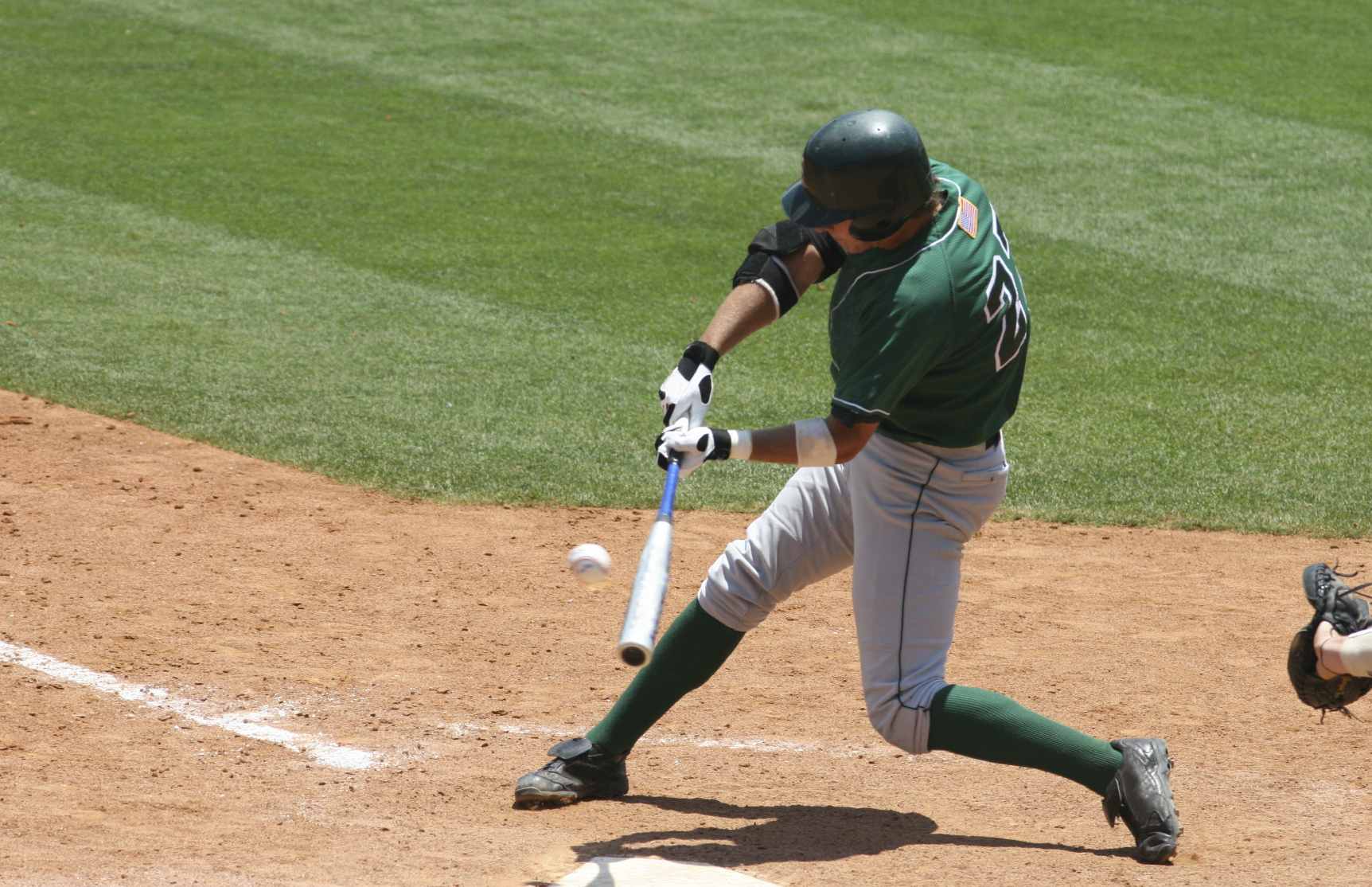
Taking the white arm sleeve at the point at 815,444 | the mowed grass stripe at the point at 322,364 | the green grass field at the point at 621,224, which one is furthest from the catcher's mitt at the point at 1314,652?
the mowed grass stripe at the point at 322,364

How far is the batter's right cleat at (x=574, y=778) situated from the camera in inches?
138

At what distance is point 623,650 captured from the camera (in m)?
2.84

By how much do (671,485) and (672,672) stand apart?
1.94ft

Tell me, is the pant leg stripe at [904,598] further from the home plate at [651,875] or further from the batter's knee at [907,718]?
the home plate at [651,875]

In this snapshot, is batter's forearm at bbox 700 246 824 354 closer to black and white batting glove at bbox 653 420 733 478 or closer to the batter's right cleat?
black and white batting glove at bbox 653 420 733 478

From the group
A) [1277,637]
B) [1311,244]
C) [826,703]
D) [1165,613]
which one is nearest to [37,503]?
[826,703]

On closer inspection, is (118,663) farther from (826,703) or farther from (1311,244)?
(1311,244)

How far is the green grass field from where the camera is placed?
664cm

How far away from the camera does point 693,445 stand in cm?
311

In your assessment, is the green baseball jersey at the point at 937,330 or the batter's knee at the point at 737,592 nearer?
the green baseball jersey at the point at 937,330

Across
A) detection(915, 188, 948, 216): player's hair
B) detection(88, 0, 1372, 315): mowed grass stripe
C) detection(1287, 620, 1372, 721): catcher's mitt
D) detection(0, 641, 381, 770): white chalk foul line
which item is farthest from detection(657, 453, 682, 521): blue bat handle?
detection(88, 0, 1372, 315): mowed grass stripe

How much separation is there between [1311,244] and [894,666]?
752 cm

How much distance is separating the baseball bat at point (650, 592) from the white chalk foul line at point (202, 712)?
43.9 inches

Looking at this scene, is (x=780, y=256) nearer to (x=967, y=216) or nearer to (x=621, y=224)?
(x=967, y=216)
